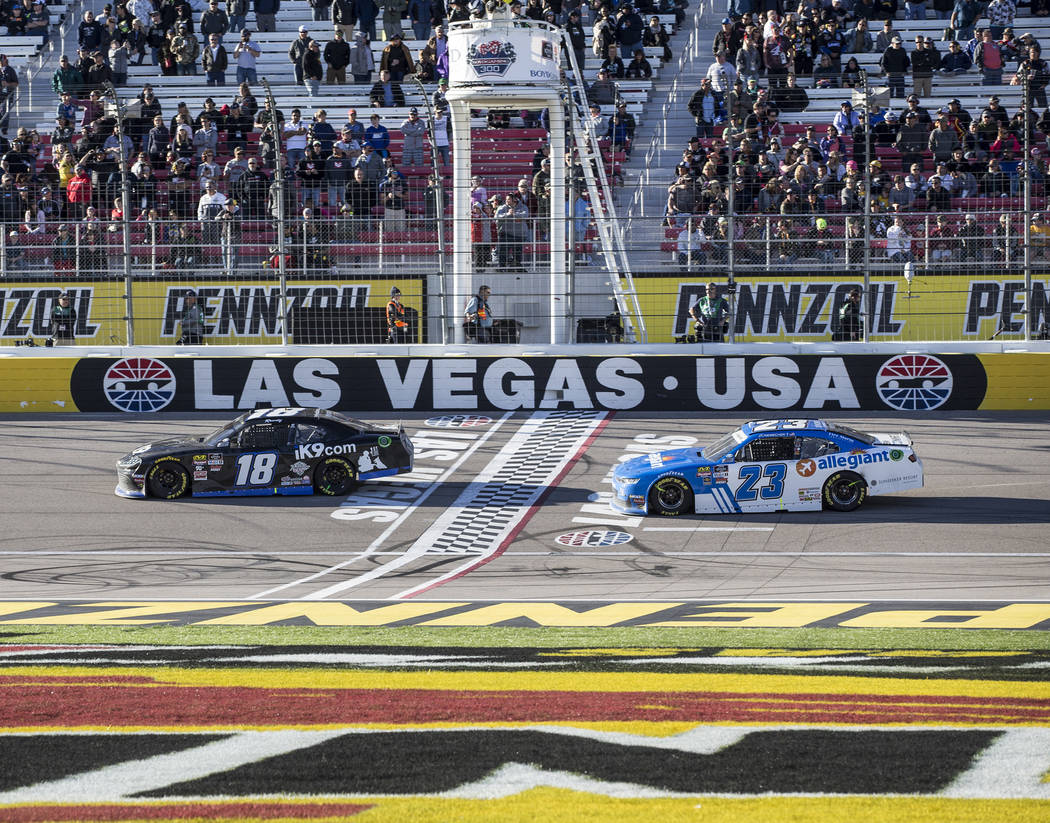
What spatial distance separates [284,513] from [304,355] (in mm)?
5980

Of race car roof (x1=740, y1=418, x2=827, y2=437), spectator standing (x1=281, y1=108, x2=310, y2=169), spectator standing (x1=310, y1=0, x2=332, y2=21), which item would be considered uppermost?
spectator standing (x1=310, y1=0, x2=332, y2=21)

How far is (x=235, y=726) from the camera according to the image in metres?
7.59

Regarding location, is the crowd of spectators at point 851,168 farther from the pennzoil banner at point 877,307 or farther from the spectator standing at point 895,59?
the pennzoil banner at point 877,307

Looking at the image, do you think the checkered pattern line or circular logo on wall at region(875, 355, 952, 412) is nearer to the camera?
the checkered pattern line

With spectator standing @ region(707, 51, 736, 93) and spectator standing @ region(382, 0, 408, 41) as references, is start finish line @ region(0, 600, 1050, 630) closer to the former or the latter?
spectator standing @ region(707, 51, 736, 93)

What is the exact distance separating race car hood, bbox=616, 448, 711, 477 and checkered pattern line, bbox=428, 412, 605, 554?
1385 mm

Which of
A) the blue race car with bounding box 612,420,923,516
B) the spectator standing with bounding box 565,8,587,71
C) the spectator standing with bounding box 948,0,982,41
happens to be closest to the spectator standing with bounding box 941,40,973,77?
the spectator standing with bounding box 948,0,982,41

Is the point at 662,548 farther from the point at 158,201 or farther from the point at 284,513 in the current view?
the point at 158,201

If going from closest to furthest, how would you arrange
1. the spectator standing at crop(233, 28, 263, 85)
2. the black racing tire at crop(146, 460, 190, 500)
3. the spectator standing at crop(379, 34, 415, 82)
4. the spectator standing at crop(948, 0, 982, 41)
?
the black racing tire at crop(146, 460, 190, 500)
the spectator standing at crop(379, 34, 415, 82)
the spectator standing at crop(948, 0, 982, 41)
the spectator standing at crop(233, 28, 263, 85)

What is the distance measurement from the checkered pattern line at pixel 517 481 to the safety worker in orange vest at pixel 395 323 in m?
2.87

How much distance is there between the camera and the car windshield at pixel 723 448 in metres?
15.5

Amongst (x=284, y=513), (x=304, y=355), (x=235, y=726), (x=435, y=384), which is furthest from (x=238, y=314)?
(x=235, y=726)

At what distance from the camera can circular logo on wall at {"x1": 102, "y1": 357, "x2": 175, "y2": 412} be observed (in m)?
21.8

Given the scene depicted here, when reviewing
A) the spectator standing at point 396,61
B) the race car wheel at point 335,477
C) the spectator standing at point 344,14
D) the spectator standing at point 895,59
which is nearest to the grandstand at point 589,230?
the spectator standing at point 895,59
